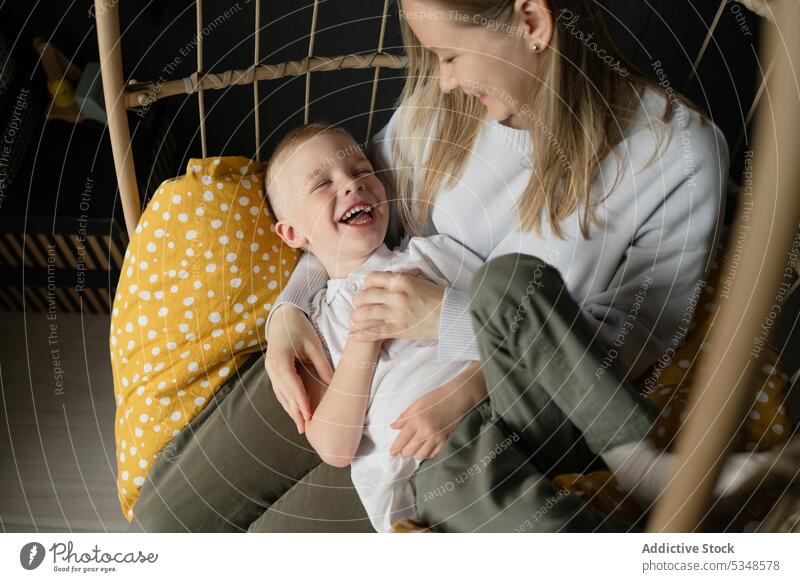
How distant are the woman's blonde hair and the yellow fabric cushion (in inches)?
4.3

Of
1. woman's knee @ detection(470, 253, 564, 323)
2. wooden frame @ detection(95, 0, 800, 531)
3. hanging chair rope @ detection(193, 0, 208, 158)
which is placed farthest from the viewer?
hanging chair rope @ detection(193, 0, 208, 158)

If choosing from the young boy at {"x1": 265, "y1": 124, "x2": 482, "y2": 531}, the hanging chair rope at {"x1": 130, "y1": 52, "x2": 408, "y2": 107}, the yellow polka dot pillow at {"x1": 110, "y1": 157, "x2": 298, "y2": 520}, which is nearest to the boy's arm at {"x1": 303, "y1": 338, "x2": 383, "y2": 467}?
the young boy at {"x1": 265, "y1": 124, "x2": 482, "y2": 531}

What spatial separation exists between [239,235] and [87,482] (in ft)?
0.91

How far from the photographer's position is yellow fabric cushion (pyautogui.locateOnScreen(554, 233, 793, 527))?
46 centimetres

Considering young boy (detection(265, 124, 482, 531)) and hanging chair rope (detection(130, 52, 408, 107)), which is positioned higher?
hanging chair rope (detection(130, 52, 408, 107))

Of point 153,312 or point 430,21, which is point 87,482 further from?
point 430,21

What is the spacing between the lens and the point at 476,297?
1.47ft

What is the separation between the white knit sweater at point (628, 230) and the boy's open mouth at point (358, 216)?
6cm

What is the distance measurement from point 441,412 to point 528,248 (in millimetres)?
118

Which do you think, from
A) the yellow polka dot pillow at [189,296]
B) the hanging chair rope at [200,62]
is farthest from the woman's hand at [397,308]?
the hanging chair rope at [200,62]
